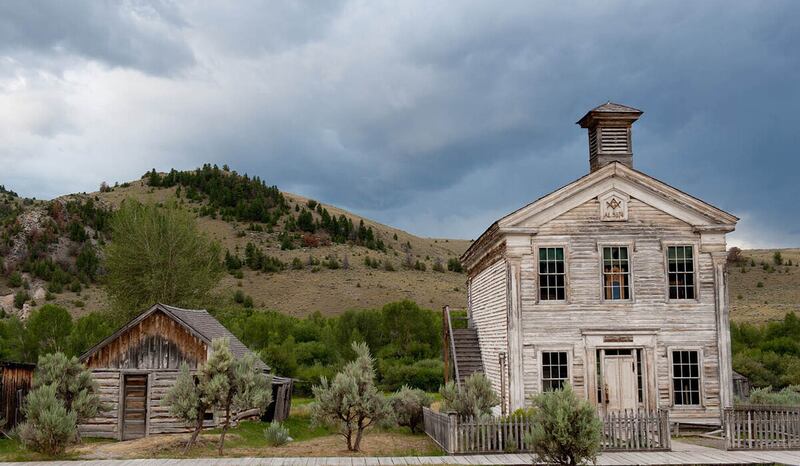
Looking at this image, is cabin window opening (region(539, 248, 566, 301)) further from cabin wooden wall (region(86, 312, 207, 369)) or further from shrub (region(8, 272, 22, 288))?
shrub (region(8, 272, 22, 288))

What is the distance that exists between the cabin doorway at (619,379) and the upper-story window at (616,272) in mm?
1665

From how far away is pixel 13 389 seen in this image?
76.3 ft

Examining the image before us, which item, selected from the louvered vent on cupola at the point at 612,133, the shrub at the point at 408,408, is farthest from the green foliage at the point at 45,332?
the louvered vent on cupola at the point at 612,133

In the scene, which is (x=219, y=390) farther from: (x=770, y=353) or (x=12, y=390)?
(x=770, y=353)

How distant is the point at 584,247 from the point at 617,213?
1.45m

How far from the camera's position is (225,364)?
18797 mm

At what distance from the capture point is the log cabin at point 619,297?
73.6ft

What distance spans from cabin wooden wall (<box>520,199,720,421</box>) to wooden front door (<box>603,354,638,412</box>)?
1.80 ft

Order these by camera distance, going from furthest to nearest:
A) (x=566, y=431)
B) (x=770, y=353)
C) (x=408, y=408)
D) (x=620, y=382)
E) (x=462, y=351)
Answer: (x=770, y=353) < (x=462, y=351) < (x=408, y=408) < (x=620, y=382) < (x=566, y=431)

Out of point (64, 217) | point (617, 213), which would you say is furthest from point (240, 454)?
point (64, 217)

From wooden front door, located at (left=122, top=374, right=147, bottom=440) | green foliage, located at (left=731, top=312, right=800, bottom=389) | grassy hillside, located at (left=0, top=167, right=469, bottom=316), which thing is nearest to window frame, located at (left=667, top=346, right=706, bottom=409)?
wooden front door, located at (left=122, top=374, right=147, bottom=440)

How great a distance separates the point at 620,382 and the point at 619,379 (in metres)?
0.09

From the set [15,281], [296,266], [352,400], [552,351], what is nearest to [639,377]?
[552,351]

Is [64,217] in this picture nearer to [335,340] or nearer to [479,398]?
[335,340]
